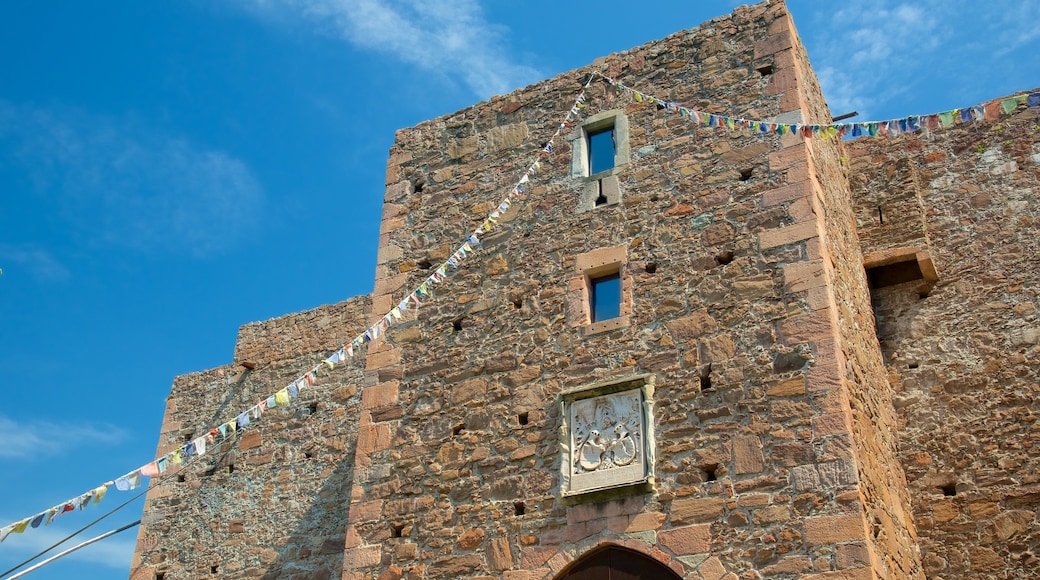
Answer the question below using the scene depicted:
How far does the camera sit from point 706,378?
8.41 meters

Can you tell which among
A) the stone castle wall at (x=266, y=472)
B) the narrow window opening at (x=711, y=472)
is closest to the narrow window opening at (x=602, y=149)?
the narrow window opening at (x=711, y=472)

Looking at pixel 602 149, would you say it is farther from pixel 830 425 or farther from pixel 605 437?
pixel 830 425

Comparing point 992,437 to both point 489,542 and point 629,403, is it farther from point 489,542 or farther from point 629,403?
point 489,542

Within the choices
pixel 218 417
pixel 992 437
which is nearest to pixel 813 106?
pixel 992 437

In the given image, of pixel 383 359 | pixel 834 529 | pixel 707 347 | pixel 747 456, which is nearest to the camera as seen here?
pixel 834 529

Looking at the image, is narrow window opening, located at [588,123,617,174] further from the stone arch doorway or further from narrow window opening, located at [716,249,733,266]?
the stone arch doorway

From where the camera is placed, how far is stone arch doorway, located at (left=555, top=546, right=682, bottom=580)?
25.7ft

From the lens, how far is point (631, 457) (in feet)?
27.1

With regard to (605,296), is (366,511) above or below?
below

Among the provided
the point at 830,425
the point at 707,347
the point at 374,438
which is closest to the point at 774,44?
the point at 707,347

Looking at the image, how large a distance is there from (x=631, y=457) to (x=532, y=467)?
0.92 m

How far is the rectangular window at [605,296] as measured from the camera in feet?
30.3

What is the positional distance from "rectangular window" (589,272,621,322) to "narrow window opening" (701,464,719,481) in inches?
67.5

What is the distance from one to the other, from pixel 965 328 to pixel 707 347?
3.41m
